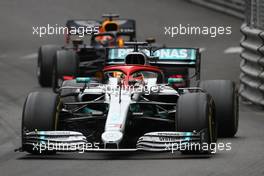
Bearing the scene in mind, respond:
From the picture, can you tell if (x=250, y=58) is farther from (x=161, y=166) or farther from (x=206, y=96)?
(x=161, y=166)

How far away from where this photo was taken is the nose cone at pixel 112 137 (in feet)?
41.6

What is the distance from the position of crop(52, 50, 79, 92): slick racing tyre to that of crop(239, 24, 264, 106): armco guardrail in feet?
10.6

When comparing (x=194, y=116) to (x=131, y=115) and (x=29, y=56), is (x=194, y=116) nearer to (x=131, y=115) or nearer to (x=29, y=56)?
(x=131, y=115)

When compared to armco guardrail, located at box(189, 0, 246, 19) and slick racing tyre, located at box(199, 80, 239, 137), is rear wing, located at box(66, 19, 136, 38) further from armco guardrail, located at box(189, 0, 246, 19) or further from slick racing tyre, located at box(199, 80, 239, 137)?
armco guardrail, located at box(189, 0, 246, 19)

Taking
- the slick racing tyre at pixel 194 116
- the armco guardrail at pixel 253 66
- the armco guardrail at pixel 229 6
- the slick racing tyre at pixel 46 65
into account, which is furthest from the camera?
the armco guardrail at pixel 229 6

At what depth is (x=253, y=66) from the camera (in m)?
20.0

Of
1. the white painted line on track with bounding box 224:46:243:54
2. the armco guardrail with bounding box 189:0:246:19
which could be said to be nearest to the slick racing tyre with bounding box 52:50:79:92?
the white painted line on track with bounding box 224:46:243:54

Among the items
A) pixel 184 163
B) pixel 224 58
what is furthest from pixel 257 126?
pixel 224 58

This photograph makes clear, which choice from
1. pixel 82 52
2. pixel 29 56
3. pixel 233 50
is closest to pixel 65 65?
pixel 82 52

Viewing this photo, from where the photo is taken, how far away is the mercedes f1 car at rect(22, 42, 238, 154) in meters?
12.9

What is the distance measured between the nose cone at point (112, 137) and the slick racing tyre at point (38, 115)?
32.2 inches

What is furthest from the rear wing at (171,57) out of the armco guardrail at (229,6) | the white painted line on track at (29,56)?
the armco guardrail at (229,6)

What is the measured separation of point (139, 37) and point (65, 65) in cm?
1222

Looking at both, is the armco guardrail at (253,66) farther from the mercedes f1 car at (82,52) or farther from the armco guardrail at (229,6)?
the armco guardrail at (229,6)
